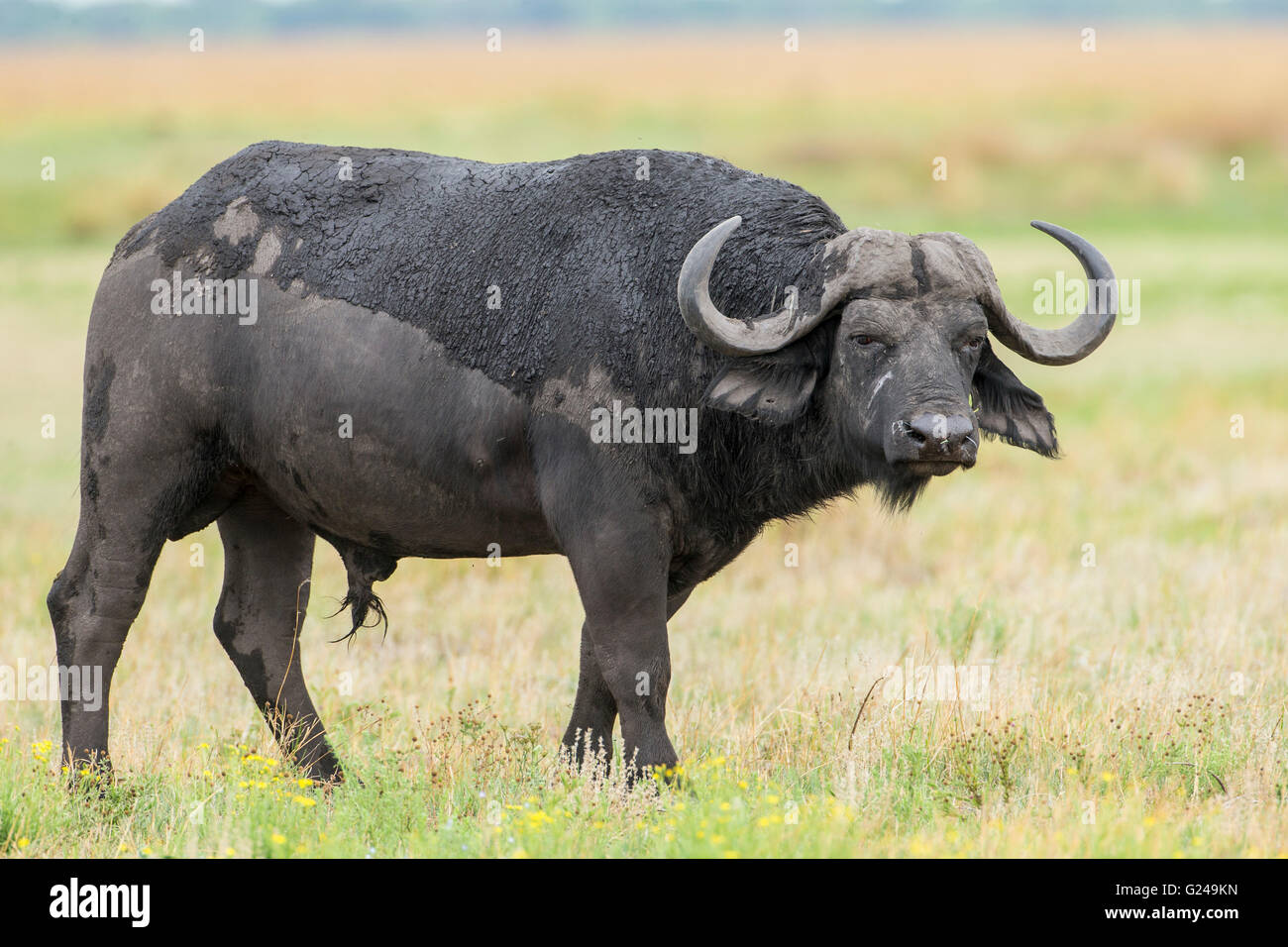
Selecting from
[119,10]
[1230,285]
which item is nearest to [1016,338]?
[1230,285]

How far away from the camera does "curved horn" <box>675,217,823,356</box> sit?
610 centimetres

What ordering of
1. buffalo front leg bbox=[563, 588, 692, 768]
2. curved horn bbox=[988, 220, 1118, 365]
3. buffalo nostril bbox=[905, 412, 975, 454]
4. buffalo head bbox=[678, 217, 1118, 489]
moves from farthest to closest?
buffalo front leg bbox=[563, 588, 692, 768], curved horn bbox=[988, 220, 1118, 365], buffalo head bbox=[678, 217, 1118, 489], buffalo nostril bbox=[905, 412, 975, 454]

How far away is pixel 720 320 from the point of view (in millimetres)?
6160

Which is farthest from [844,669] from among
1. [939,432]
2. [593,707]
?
[939,432]

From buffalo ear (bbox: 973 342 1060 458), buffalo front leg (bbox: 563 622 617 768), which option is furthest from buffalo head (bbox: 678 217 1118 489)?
buffalo front leg (bbox: 563 622 617 768)

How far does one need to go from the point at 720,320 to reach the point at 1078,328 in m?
1.53

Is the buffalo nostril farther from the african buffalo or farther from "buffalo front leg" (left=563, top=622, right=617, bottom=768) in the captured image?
"buffalo front leg" (left=563, top=622, right=617, bottom=768)

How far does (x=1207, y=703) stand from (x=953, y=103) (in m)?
67.4

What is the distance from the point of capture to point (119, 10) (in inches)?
7717

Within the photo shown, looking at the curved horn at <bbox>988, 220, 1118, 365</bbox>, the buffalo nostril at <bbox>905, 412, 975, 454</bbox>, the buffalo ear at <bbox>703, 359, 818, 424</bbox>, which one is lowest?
the buffalo nostril at <bbox>905, 412, 975, 454</bbox>

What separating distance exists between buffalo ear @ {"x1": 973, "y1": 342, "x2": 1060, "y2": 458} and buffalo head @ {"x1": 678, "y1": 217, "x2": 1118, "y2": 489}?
149 millimetres

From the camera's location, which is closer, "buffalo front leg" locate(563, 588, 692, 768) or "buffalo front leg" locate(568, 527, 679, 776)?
"buffalo front leg" locate(568, 527, 679, 776)

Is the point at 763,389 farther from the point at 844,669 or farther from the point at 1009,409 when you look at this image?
the point at 844,669

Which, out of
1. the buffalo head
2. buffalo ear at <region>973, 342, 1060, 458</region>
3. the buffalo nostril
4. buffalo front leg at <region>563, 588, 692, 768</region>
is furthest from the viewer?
buffalo front leg at <region>563, 588, 692, 768</region>
